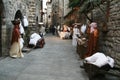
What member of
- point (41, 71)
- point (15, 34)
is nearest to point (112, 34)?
point (41, 71)

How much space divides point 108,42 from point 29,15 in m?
8.62

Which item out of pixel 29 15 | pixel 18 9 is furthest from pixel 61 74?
pixel 29 15

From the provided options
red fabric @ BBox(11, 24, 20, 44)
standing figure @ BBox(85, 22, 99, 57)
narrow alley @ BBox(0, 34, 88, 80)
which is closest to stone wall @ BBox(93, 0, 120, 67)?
standing figure @ BBox(85, 22, 99, 57)

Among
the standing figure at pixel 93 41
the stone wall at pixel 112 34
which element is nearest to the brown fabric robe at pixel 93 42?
the standing figure at pixel 93 41

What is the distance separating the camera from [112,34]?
8688mm

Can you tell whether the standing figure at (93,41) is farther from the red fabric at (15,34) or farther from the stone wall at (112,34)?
the red fabric at (15,34)

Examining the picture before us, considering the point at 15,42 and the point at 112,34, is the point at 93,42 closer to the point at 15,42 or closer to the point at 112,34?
the point at 112,34

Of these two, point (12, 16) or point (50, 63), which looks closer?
point (50, 63)

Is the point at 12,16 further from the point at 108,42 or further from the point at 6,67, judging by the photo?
the point at 108,42

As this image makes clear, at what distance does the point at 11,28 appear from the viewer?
39.2 feet

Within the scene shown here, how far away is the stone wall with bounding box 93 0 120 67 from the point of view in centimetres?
802

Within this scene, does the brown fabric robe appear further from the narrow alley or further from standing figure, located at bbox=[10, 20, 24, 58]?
standing figure, located at bbox=[10, 20, 24, 58]

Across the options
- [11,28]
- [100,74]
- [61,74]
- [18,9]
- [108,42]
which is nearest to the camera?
[100,74]

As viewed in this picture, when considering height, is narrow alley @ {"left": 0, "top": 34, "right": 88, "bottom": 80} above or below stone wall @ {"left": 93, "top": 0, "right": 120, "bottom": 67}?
below
